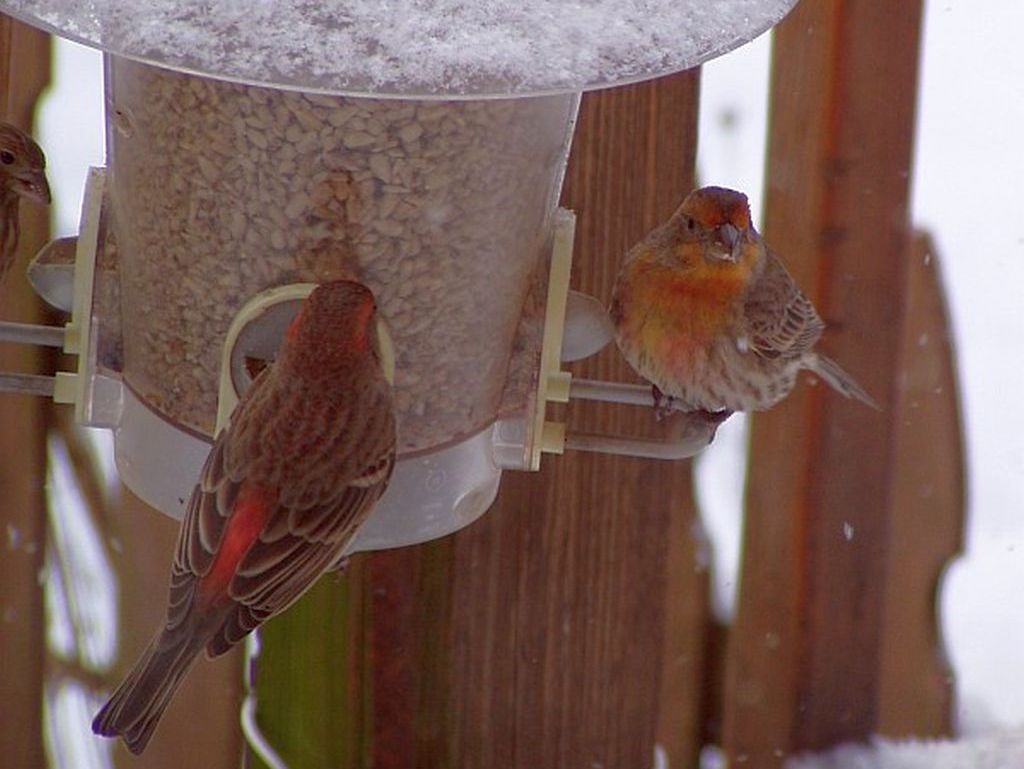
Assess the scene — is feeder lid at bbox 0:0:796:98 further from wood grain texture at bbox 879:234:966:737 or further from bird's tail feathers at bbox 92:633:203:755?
wood grain texture at bbox 879:234:966:737

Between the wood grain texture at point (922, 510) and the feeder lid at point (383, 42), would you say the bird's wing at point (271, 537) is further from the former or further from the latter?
the wood grain texture at point (922, 510)

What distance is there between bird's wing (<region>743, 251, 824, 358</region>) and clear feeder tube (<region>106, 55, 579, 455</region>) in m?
0.55

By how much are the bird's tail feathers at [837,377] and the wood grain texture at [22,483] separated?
4.83 feet

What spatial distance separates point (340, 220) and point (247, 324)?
0.24 m

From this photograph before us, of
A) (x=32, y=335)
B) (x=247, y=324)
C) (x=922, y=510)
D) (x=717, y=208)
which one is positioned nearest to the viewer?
(x=247, y=324)

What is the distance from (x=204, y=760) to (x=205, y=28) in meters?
1.92

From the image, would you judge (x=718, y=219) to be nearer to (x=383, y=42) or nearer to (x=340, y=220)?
(x=340, y=220)

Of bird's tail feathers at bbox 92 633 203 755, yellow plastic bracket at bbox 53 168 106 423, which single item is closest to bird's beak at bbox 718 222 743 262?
yellow plastic bracket at bbox 53 168 106 423

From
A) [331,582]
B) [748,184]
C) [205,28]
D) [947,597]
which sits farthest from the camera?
[947,597]

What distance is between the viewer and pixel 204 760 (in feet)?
12.0

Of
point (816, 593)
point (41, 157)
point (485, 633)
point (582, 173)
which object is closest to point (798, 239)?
point (582, 173)

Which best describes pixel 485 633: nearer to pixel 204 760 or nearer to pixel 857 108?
pixel 204 760

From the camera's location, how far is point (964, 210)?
3.95 metres

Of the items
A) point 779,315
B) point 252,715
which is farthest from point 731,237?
point 252,715
